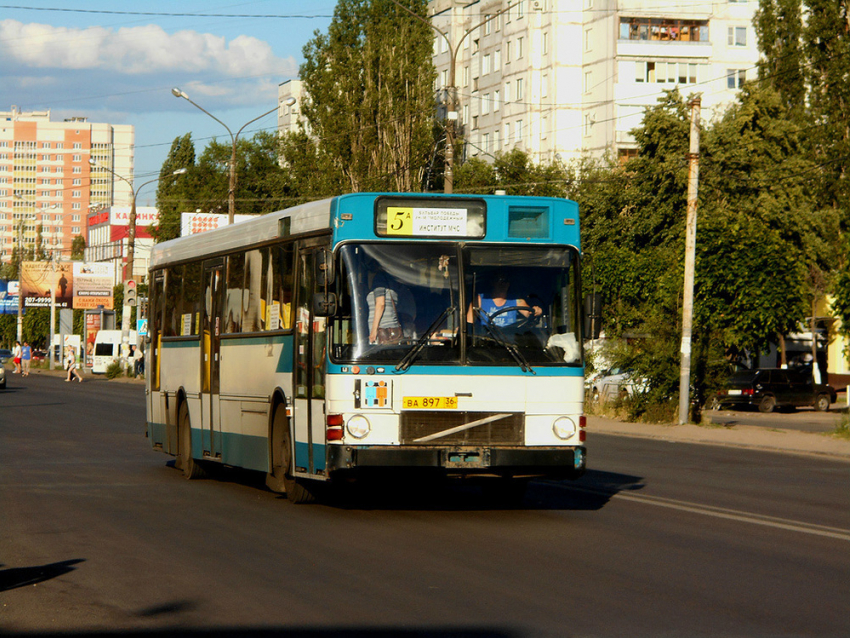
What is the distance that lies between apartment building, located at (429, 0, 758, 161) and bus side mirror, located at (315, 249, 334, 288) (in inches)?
2517

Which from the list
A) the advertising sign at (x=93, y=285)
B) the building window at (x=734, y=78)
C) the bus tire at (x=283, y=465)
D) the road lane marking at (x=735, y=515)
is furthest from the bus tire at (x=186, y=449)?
the building window at (x=734, y=78)

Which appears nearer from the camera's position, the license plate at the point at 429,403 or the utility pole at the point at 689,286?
the license plate at the point at 429,403

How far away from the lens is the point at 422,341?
11773mm

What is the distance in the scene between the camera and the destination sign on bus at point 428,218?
1206 centimetres

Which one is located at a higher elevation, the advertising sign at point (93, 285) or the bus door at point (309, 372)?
the advertising sign at point (93, 285)

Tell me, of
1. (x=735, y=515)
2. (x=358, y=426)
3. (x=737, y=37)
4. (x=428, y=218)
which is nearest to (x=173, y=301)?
(x=428, y=218)

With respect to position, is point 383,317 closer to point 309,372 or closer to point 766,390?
point 309,372

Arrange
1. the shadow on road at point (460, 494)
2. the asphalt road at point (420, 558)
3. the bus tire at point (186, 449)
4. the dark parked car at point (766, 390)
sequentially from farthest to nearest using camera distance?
the dark parked car at point (766, 390) → the bus tire at point (186, 449) → the shadow on road at point (460, 494) → the asphalt road at point (420, 558)

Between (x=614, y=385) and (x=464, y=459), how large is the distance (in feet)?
101

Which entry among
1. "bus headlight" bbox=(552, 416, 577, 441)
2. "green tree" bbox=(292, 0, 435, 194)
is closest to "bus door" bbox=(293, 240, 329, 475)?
"bus headlight" bbox=(552, 416, 577, 441)

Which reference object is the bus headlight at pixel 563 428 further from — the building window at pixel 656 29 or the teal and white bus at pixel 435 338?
the building window at pixel 656 29

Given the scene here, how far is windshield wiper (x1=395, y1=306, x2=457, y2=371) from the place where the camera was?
1169 centimetres

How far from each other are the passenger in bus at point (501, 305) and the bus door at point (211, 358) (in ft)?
14.1

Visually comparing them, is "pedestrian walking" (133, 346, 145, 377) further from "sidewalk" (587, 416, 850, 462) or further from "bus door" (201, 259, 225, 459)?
"bus door" (201, 259, 225, 459)
